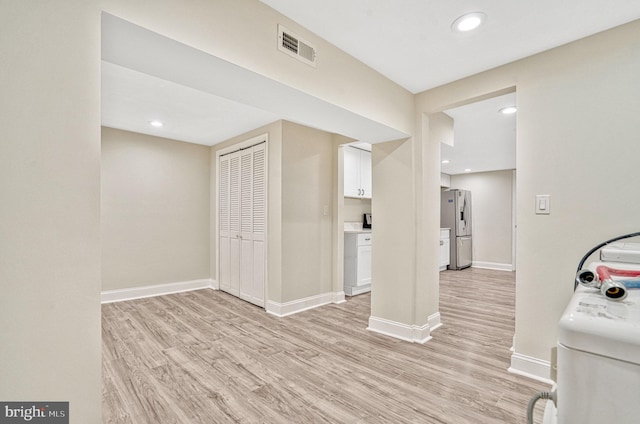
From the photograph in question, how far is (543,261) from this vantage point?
2080 mm

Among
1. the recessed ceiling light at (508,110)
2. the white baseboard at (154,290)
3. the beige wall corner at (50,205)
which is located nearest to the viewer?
the beige wall corner at (50,205)

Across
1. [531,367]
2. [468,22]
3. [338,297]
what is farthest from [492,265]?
[468,22]

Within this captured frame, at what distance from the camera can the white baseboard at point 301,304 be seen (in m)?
3.53

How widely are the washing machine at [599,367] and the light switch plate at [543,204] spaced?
5.54 feet

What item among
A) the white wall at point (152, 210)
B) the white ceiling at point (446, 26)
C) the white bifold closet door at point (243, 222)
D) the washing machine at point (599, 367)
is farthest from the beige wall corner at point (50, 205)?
the white wall at point (152, 210)

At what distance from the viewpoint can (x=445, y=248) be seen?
6.70m

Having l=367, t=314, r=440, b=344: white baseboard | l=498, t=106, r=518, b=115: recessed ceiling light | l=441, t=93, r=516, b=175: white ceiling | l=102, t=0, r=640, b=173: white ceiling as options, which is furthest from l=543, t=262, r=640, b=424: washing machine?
l=498, t=106, r=518, b=115: recessed ceiling light

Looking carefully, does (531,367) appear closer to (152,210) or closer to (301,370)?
(301,370)

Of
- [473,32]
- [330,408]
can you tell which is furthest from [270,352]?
[473,32]

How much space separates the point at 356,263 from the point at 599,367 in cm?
384

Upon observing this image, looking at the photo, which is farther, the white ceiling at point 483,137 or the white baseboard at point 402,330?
the white ceiling at point 483,137

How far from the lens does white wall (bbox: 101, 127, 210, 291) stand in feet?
13.2

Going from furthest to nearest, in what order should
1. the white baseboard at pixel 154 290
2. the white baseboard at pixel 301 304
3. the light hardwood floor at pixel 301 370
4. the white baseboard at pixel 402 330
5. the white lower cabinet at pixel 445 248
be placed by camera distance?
the white lower cabinet at pixel 445 248, the white baseboard at pixel 154 290, the white baseboard at pixel 301 304, the white baseboard at pixel 402 330, the light hardwood floor at pixel 301 370

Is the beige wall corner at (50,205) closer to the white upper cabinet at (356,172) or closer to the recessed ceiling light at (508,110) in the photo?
the recessed ceiling light at (508,110)
